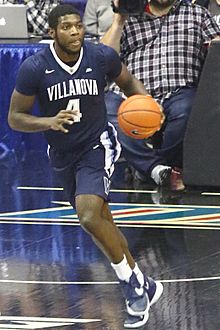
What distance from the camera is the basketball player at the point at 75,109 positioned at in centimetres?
601

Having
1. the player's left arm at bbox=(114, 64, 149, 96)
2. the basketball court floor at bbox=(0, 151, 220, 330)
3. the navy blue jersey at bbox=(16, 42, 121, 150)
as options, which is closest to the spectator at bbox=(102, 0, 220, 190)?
the basketball court floor at bbox=(0, 151, 220, 330)

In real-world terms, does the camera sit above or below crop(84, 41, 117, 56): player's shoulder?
below

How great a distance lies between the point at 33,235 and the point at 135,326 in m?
2.19

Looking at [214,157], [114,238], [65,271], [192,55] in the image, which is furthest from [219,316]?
[192,55]

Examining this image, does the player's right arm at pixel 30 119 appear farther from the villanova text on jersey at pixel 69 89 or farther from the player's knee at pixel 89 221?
the player's knee at pixel 89 221

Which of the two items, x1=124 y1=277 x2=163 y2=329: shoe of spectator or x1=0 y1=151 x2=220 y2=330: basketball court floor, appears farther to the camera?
x1=0 y1=151 x2=220 y2=330: basketball court floor

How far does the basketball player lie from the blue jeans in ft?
9.42

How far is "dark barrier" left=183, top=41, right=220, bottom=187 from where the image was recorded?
29.4 feet

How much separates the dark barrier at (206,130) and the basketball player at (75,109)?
8.88 feet

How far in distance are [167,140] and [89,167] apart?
10.5ft

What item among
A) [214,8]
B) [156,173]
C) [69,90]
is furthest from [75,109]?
[214,8]

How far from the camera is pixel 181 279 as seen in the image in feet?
21.6

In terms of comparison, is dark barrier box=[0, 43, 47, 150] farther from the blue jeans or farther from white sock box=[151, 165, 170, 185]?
white sock box=[151, 165, 170, 185]

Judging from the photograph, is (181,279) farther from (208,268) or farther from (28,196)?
(28,196)
